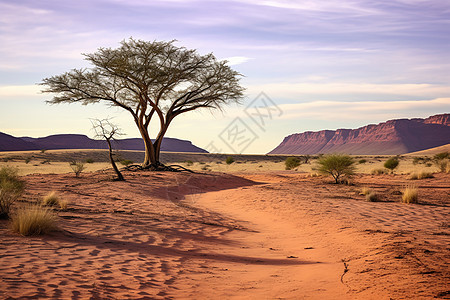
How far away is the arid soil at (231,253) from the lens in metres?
5.17

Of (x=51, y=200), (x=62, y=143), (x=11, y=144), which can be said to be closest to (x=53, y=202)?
(x=51, y=200)

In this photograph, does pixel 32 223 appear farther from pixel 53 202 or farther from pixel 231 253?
pixel 53 202

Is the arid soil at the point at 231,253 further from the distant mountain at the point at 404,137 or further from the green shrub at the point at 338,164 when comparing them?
the distant mountain at the point at 404,137

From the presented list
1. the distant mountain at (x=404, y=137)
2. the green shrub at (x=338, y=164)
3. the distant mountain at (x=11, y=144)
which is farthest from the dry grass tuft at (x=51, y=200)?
the distant mountain at (x=404, y=137)

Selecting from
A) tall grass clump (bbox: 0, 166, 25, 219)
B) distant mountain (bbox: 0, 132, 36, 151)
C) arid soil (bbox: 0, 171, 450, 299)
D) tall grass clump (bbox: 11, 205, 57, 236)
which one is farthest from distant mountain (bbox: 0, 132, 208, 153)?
tall grass clump (bbox: 11, 205, 57, 236)

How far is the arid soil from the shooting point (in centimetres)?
517

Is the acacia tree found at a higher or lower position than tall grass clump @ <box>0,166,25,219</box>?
higher

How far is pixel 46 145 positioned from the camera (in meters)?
152

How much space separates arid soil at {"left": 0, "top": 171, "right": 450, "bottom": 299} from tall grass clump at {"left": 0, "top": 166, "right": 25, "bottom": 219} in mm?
523

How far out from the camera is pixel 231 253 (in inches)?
306

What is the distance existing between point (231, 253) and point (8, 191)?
6326mm

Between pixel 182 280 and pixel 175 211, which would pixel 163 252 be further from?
pixel 175 211

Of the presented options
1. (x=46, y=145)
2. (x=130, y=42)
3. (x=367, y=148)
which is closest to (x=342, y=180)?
(x=130, y=42)

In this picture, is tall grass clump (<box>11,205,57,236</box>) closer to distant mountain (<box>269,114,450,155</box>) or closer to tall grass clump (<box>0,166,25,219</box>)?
tall grass clump (<box>0,166,25,219</box>)
